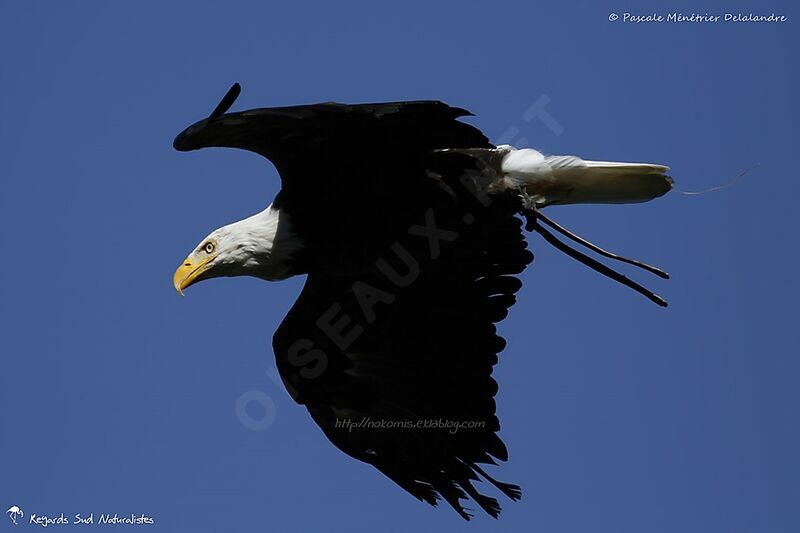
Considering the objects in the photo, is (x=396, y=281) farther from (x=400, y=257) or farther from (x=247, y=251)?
(x=247, y=251)

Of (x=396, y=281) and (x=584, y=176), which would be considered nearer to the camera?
(x=584, y=176)

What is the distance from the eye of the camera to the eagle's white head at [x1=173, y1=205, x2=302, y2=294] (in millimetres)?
8602

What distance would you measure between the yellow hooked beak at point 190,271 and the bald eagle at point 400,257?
0.04 ft

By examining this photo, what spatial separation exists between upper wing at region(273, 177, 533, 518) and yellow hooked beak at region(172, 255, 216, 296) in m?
0.71

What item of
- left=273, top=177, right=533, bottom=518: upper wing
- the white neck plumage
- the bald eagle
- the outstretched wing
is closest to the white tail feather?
the bald eagle

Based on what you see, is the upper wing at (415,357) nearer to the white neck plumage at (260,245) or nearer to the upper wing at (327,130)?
the white neck plumage at (260,245)

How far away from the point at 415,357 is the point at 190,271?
5.41ft

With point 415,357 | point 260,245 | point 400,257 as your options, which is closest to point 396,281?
point 400,257

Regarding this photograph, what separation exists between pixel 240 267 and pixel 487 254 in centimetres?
159

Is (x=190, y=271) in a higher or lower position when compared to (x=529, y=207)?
lower

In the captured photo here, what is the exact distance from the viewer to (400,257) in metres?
8.76

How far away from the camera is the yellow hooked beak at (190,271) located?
8.73m

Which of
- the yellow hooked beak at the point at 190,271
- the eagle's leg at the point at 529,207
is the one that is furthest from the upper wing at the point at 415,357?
the yellow hooked beak at the point at 190,271

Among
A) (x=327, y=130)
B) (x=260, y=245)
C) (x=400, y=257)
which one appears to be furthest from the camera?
(x=400, y=257)
